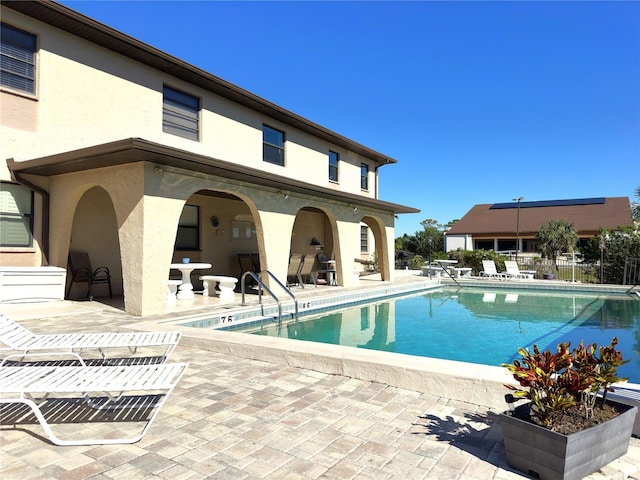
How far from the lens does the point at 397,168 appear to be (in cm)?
2550

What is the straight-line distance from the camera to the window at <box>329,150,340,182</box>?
1976 centimetres

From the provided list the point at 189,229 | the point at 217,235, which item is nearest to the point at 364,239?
the point at 217,235

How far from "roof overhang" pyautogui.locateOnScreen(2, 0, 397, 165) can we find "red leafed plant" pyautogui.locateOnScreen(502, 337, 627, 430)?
37.2 ft

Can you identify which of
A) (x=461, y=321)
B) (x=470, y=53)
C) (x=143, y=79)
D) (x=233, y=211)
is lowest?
(x=461, y=321)

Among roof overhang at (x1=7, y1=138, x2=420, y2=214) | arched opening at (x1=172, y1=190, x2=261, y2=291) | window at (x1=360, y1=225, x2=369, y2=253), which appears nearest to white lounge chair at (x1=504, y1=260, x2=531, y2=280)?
window at (x1=360, y1=225, x2=369, y2=253)

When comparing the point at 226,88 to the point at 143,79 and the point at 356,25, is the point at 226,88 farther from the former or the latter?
the point at 356,25

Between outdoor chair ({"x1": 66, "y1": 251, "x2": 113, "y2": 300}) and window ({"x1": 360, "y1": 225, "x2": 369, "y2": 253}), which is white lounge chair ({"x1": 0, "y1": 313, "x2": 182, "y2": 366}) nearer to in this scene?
outdoor chair ({"x1": 66, "y1": 251, "x2": 113, "y2": 300})

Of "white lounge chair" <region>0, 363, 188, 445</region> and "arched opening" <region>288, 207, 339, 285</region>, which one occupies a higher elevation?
"arched opening" <region>288, 207, 339, 285</region>

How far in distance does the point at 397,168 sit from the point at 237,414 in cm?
2346

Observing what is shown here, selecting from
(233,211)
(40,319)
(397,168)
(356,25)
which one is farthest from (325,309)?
(397,168)

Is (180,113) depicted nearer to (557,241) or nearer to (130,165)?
(130,165)

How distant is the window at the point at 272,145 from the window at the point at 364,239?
355 inches

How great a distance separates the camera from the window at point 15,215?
9.23m

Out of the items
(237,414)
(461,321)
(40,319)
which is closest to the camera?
(237,414)
